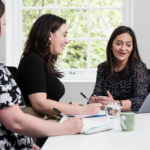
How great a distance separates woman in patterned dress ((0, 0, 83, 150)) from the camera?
37.1 inches

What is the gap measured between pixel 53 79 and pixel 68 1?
6.51ft

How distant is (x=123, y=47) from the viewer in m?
2.38

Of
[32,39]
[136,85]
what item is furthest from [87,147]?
[136,85]

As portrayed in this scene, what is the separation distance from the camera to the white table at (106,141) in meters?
0.94

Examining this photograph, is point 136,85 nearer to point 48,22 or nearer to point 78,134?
point 48,22

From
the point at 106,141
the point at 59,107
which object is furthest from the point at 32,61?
the point at 106,141

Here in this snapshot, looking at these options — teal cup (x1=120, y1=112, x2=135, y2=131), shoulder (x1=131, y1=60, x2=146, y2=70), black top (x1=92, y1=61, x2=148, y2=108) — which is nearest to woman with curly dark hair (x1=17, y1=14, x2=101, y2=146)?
teal cup (x1=120, y1=112, x2=135, y2=131)

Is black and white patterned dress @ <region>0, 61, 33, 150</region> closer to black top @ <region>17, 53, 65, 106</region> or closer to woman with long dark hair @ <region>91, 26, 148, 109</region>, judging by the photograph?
black top @ <region>17, 53, 65, 106</region>

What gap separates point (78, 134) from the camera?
44.5 inches

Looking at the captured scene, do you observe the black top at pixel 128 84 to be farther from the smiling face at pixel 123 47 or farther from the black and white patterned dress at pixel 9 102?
the black and white patterned dress at pixel 9 102

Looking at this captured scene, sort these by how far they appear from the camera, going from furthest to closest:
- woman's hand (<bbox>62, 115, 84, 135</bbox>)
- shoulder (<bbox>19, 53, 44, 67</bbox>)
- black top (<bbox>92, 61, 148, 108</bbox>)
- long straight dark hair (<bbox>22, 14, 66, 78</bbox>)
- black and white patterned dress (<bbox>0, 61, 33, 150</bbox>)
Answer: black top (<bbox>92, 61, 148, 108</bbox>)
long straight dark hair (<bbox>22, 14, 66, 78</bbox>)
shoulder (<bbox>19, 53, 44, 67</bbox>)
woman's hand (<bbox>62, 115, 84, 135</bbox>)
black and white patterned dress (<bbox>0, 61, 33, 150</bbox>)

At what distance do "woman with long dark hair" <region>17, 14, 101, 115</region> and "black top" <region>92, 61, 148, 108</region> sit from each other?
0.55 metres

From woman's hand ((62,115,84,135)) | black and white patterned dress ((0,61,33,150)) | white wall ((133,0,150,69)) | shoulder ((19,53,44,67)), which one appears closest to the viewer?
black and white patterned dress ((0,61,33,150))

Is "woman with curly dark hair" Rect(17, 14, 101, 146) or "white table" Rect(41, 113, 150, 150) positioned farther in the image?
"woman with curly dark hair" Rect(17, 14, 101, 146)
